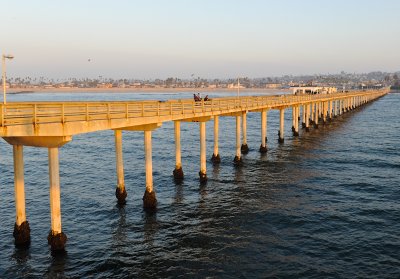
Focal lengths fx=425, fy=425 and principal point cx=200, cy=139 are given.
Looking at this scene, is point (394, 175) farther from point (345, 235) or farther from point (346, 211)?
point (345, 235)

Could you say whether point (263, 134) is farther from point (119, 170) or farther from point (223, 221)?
point (119, 170)

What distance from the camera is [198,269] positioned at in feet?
62.6

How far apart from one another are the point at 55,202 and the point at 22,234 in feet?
11.4

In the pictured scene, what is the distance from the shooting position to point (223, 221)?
25.5 metres

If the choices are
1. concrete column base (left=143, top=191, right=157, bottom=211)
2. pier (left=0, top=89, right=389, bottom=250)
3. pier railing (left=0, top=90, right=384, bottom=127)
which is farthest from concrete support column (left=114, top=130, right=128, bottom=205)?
pier railing (left=0, top=90, right=384, bottom=127)

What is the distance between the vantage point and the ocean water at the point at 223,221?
1936cm

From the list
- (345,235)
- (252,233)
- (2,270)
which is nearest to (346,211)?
(345,235)

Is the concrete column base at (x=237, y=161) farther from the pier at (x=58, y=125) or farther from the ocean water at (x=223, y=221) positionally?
the pier at (x=58, y=125)

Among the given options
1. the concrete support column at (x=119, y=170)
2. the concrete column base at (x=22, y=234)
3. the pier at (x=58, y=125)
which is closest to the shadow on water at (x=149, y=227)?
the pier at (x=58, y=125)

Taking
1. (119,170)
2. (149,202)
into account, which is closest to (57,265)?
(149,202)

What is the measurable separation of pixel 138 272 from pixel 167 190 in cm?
1389

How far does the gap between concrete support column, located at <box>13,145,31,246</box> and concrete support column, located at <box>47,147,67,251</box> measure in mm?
1909

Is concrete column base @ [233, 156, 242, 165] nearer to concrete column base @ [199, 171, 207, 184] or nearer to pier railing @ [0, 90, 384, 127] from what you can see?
pier railing @ [0, 90, 384, 127]

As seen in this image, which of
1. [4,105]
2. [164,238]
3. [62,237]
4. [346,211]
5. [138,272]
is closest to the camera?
[4,105]
